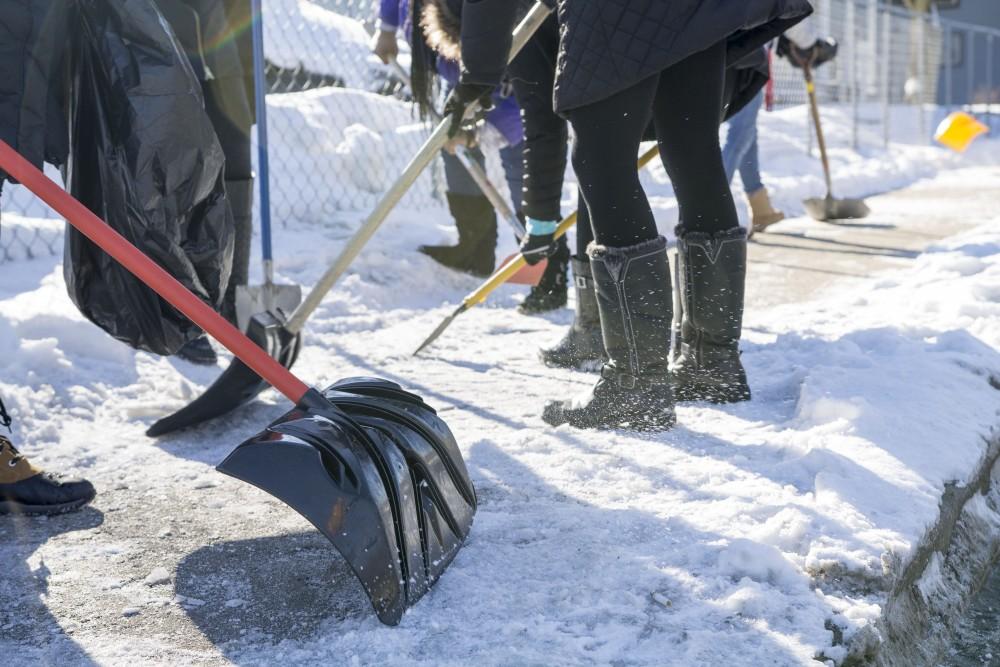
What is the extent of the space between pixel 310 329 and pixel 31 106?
1.87m

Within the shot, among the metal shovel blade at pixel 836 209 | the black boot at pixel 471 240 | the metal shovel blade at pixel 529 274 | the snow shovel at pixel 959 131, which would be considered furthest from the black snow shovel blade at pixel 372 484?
the snow shovel at pixel 959 131

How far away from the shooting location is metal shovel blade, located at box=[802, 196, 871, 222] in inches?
263

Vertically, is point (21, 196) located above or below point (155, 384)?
above

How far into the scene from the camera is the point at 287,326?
283 centimetres

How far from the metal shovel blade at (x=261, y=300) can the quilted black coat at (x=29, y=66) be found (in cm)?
104

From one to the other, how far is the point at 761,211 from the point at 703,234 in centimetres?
352

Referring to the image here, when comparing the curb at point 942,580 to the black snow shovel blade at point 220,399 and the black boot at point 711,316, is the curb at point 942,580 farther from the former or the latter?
the black snow shovel blade at point 220,399

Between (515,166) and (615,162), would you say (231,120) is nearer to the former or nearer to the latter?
(615,162)

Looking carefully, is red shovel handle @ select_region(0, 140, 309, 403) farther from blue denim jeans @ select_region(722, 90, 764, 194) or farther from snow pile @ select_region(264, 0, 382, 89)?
snow pile @ select_region(264, 0, 382, 89)

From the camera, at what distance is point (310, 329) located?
12.4 ft

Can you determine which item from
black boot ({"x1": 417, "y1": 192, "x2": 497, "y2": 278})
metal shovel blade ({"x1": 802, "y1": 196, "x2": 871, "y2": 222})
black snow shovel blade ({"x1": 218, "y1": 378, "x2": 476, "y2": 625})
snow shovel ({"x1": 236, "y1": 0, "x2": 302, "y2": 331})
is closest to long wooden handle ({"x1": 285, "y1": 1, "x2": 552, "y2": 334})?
snow shovel ({"x1": 236, "y1": 0, "x2": 302, "y2": 331})

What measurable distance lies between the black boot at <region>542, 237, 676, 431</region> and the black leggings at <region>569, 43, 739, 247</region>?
5cm

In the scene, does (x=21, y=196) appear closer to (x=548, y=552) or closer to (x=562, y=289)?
(x=562, y=289)

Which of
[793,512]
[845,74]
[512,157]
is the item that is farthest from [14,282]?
[845,74]
